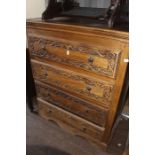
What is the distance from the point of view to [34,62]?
1702 mm

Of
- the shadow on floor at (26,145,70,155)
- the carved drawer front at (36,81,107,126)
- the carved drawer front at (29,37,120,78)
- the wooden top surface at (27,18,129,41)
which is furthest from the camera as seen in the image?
the shadow on floor at (26,145,70,155)

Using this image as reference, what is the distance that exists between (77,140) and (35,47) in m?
0.96

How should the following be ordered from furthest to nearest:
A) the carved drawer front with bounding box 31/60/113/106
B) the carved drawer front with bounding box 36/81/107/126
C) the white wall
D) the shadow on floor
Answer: the white wall → the shadow on floor → the carved drawer front with bounding box 36/81/107/126 → the carved drawer front with bounding box 31/60/113/106

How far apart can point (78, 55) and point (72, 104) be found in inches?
19.1

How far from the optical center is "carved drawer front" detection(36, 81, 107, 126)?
4.75ft

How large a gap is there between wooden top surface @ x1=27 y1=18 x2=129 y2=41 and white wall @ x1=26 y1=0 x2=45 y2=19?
0.42 m

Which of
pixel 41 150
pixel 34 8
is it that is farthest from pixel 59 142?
pixel 34 8

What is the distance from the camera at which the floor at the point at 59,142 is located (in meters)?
1.61

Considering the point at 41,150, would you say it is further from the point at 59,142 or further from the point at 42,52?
the point at 42,52

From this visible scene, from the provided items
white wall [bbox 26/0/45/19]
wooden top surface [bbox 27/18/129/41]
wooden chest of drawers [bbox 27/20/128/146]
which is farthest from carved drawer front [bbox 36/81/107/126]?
white wall [bbox 26/0/45/19]

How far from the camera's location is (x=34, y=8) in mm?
1914

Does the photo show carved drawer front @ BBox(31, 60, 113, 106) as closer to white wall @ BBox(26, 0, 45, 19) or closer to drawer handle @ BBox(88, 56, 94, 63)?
drawer handle @ BBox(88, 56, 94, 63)
